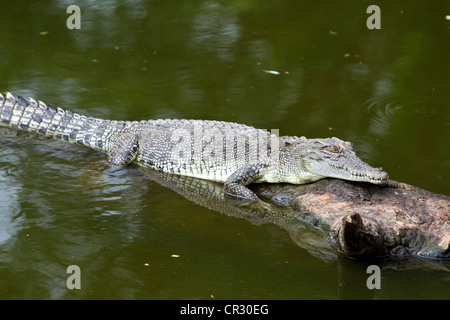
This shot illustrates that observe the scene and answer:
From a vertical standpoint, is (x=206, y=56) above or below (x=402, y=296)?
above

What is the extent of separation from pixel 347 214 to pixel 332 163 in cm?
A: 95

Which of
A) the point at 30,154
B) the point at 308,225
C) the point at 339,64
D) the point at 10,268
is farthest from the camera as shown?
the point at 339,64

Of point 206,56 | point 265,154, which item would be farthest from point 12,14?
point 265,154

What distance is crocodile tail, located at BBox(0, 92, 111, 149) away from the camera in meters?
8.42

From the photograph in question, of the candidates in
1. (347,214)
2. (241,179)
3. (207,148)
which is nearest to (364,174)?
(347,214)

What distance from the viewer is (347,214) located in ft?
20.1

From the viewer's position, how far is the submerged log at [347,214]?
5.80m

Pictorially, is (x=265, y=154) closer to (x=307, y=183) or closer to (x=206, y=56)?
(x=307, y=183)

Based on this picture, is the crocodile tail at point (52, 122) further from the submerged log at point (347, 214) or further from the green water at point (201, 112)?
the submerged log at point (347, 214)

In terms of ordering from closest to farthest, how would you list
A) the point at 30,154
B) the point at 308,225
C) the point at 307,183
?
the point at 308,225 < the point at 307,183 < the point at 30,154

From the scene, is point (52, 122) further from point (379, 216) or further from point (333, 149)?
point (379, 216)

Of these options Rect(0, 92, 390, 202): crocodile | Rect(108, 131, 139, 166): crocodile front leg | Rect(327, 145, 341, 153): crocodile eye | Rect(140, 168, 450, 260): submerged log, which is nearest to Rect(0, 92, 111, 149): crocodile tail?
Rect(0, 92, 390, 202): crocodile

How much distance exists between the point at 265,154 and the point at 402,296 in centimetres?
279
